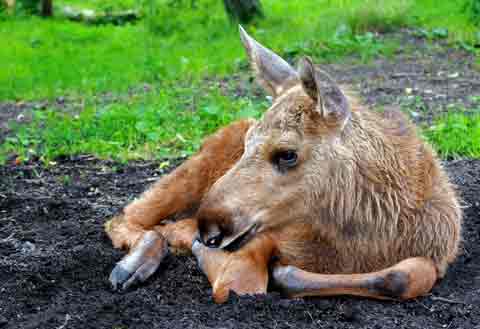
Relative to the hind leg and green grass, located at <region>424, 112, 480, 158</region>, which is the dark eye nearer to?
the hind leg


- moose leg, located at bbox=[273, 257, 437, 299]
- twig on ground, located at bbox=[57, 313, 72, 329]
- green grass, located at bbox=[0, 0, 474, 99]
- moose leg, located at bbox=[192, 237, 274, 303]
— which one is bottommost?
green grass, located at bbox=[0, 0, 474, 99]

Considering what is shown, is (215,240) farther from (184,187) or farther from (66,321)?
(184,187)

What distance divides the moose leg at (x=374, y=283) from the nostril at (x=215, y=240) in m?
0.57

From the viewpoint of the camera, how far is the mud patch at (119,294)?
448 cm

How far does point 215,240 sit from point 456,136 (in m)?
4.36

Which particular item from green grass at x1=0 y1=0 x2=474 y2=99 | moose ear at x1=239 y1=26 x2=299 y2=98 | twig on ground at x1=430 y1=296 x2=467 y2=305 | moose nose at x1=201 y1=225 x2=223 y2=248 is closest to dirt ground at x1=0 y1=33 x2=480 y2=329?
twig on ground at x1=430 y1=296 x2=467 y2=305

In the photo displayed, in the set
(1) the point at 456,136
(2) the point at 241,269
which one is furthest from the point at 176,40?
(2) the point at 241,269

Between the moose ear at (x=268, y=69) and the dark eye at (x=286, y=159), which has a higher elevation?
the moose ear at (x=268, y=69)

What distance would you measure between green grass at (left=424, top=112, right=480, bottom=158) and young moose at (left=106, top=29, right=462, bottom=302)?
8.78ft

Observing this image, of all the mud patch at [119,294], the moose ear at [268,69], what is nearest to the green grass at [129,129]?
the mud patch at [119,294]

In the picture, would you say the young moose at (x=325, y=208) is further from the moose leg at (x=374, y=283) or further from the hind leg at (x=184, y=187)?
the hind leg at (x=184, y=187)

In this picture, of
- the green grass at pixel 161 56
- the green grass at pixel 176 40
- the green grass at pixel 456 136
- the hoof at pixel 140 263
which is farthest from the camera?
the green grass at pixel 176 40

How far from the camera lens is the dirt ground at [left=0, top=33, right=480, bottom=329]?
4.48m

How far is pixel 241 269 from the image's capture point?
195 inches
